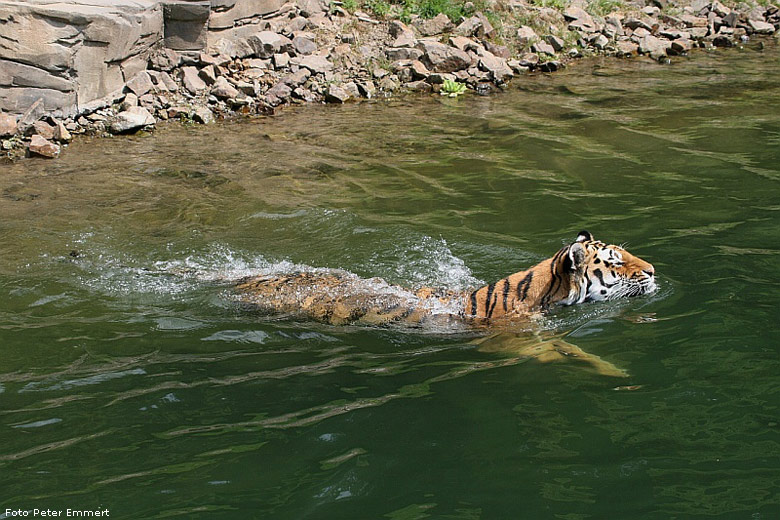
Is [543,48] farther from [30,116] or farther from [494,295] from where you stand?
[494,295]

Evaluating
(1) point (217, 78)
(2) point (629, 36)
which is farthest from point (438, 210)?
(2) point (629, 36)

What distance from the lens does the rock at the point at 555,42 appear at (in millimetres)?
14013

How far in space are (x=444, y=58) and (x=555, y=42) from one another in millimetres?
2551

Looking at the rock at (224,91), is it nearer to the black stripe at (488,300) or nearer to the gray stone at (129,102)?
the gray stone at (129,102)

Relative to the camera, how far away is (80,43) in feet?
31.9

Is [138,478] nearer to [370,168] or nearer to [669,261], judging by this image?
[669,261]

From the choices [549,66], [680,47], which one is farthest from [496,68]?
[680,47]

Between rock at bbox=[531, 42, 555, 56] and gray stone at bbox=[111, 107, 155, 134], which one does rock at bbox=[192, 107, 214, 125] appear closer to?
gray stone at bbox=[111, 107, 155, 134]

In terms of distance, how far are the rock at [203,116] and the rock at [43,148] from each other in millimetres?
1994

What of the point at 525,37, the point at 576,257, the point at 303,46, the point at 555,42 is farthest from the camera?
the point at 555,42

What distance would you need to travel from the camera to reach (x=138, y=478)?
10.3 feet

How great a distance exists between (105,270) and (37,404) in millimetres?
2265

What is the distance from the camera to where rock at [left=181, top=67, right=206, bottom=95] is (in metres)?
11.2

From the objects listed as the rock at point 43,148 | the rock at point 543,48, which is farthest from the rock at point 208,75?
the rock at point 543,48
